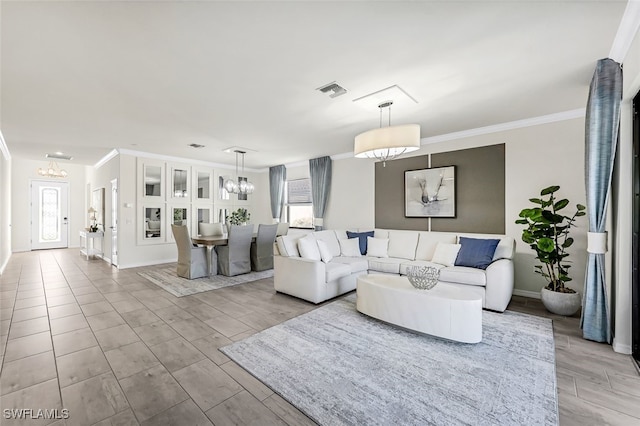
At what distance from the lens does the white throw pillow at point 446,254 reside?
4047 millimetres

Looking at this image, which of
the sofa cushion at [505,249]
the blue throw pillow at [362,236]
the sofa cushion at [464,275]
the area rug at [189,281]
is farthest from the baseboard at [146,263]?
the sofa cushion at [505,249]

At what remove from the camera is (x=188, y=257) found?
201 inches

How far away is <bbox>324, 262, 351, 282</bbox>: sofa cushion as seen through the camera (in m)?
3.84

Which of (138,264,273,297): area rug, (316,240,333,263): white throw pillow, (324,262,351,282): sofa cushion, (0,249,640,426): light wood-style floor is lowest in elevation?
(0,249,640,426): light wood-style floor

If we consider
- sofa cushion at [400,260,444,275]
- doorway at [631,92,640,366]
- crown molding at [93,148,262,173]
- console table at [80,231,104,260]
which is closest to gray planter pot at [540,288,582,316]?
doorway at [631,92,640,366]

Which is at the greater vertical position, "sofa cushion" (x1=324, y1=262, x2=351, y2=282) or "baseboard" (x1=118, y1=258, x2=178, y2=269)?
"sofa cushion" (x1=324, y1=262, x2=351, y2=282)

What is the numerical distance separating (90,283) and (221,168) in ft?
13.7

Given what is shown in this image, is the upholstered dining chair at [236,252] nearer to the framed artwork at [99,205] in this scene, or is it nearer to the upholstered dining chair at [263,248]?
the upholstered dining chair at [263,248]

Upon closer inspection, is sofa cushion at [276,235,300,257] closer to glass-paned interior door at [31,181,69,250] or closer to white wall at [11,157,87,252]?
white wall at [11,157,87,252]

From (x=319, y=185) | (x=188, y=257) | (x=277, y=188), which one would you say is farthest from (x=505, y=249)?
(x=277, y=188)

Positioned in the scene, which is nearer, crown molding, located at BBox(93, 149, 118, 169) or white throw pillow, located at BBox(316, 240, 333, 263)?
white throw pillow, located at BBox(316, 240, 333, 263)

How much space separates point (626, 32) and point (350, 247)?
3.99 metres

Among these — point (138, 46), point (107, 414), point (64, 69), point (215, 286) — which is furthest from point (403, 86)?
point (215, 286)

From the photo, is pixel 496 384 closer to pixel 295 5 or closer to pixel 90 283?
pixel 295 5
